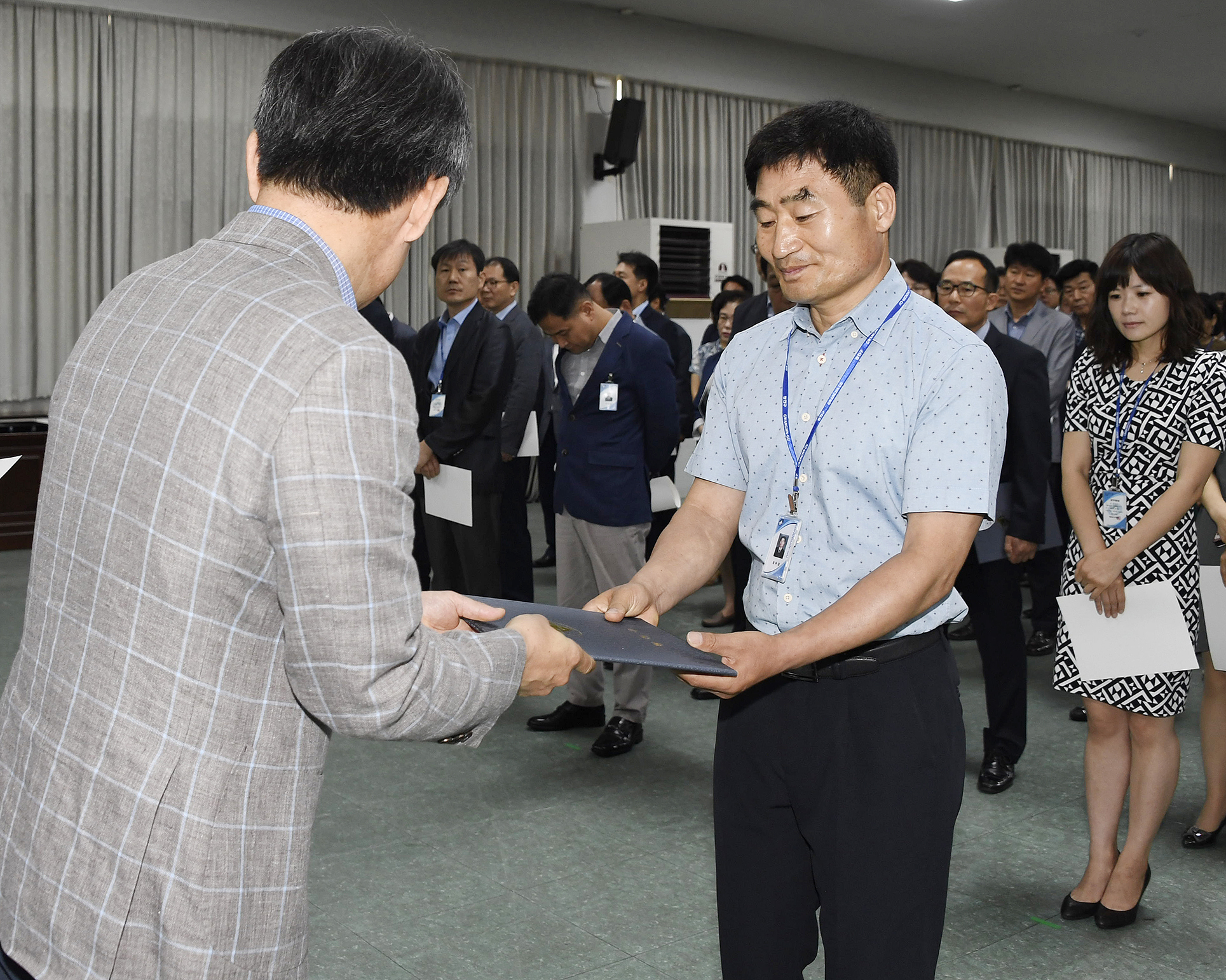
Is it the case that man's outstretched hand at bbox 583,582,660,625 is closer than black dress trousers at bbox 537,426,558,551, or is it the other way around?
man's outstretched hand at bbox 583,582,660,625

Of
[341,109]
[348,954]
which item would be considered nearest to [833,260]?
[341,109]

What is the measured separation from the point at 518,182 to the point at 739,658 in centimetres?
845

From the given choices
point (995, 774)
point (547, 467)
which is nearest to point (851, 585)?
point (995, 774)

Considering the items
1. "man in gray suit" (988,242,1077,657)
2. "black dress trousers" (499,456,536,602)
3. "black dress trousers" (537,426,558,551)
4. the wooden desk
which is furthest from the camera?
the wooden desk

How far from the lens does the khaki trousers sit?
3.86 m

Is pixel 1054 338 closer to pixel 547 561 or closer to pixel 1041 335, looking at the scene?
pixel 1041 335

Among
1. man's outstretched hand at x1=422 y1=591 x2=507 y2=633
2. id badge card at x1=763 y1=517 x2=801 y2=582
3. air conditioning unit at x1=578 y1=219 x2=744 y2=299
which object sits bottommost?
man's outstretched hand at x1=422 y1=591 x2=507 y2=633

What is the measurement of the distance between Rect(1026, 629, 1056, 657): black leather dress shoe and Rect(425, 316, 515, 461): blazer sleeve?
2520 millimetres

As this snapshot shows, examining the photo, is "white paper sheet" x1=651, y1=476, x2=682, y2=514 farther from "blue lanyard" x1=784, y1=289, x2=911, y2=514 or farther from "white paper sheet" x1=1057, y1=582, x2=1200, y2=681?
"blue lanyard" x1=784, y1=289, x2=911, y2=514

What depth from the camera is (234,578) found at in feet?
3.27

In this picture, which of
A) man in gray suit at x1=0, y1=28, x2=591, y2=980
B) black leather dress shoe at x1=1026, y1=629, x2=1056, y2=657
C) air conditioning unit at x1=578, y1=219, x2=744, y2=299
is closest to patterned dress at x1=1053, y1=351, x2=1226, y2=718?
man in gray suit at x1=0, y1=28, x2=591, y2=980

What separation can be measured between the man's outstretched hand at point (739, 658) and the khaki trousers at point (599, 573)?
2.37 meters

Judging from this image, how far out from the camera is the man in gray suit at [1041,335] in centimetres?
525

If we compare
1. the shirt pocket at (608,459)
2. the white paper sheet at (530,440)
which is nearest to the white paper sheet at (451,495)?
the shirt pocket at (608,459)
